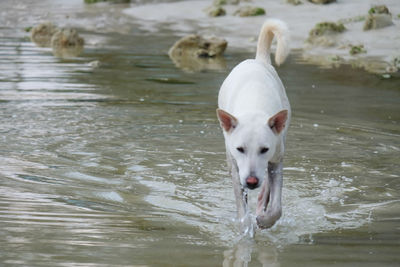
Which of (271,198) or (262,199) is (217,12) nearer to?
(262,199)

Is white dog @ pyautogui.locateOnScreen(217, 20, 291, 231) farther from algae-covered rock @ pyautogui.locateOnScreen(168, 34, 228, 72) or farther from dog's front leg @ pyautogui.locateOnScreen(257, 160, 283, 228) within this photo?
algae-covered rock @ pyautogui.locateOnScreen(168, 34, 228, 72)

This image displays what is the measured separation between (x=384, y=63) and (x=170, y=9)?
464 inches

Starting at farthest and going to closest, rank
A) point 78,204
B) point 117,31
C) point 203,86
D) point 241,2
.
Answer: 1. point 241,2
2. point 117,31
3. point 203,86
4. point 78,204

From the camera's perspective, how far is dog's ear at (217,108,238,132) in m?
4.76

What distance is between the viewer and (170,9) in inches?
931

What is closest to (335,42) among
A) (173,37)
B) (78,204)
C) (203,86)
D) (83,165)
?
(173,37)

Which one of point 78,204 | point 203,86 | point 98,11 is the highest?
point 78,204

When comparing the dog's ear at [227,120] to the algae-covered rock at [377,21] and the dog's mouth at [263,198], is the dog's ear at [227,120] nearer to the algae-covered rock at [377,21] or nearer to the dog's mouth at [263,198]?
the dog's mouth at [263,198]

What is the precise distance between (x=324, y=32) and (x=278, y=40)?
10014mm

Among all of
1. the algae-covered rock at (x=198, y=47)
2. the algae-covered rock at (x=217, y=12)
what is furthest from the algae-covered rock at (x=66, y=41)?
the algae-covered rock at (x=217, y=12)

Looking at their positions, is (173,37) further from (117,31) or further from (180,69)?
(180,69)

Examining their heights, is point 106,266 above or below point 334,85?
above

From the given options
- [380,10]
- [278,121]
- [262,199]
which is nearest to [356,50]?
[380,10]

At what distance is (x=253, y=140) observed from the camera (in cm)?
467
